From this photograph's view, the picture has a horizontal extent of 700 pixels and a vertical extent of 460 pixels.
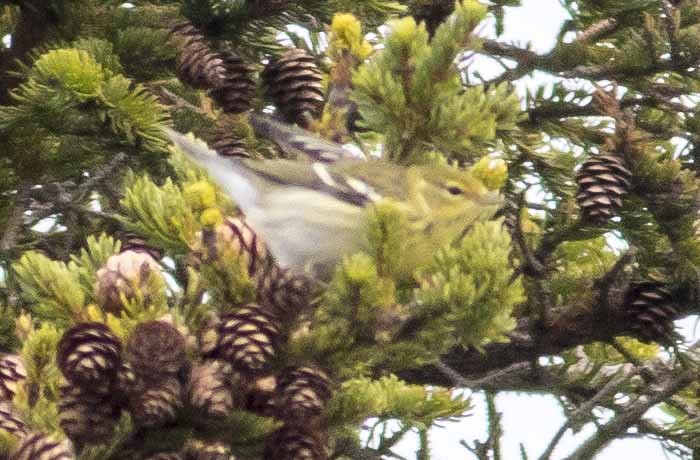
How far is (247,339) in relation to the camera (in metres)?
0.99

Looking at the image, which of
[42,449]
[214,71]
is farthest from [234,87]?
[42,449]

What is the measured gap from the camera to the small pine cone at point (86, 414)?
980 mm

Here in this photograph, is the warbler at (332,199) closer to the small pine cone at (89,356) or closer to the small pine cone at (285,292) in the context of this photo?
the small pine cone at (285,292)

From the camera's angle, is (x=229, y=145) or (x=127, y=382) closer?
(x=127, y=382)

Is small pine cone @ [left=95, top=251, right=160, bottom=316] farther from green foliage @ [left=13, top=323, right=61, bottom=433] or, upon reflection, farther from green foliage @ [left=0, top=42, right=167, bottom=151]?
green foliage @ [left=0, top=42, right=167, bottom=151]

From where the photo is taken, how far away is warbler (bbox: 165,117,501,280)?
1.14 metres

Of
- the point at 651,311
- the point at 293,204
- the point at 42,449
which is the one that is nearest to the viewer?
the point at 42,449

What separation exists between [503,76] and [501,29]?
0.17 metres

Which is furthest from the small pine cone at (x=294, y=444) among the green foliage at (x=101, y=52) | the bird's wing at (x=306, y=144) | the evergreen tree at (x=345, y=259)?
the green foliage at (x=101, y=52)

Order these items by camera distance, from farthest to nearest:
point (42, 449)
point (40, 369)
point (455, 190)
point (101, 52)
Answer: point (101, 52) < point (455, 190) < point (40, 369) < point (42, 449)

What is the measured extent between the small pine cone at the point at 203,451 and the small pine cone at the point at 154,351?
0.22 ft

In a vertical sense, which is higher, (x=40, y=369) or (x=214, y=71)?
(x=214, y=71)

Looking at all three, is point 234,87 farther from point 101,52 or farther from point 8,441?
point 8,441

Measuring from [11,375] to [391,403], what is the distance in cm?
37
